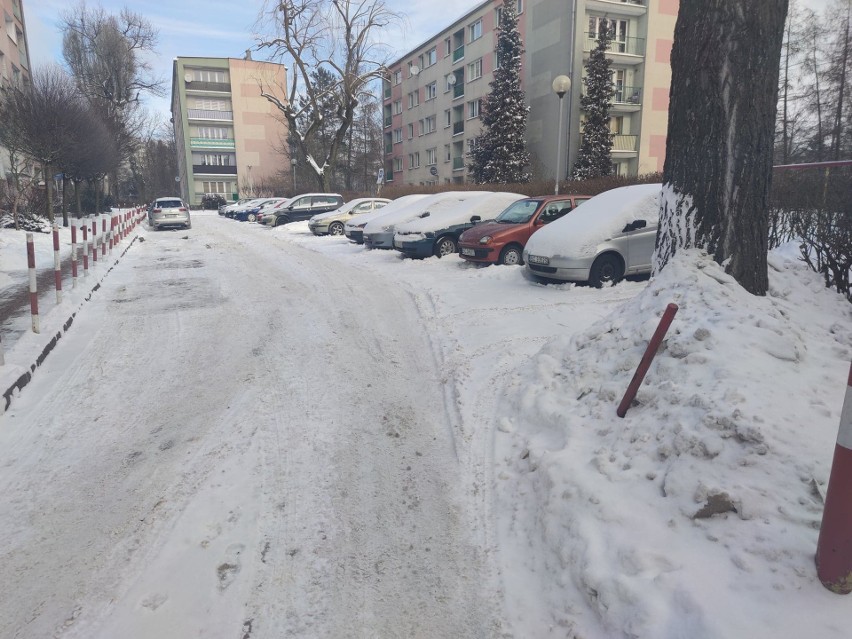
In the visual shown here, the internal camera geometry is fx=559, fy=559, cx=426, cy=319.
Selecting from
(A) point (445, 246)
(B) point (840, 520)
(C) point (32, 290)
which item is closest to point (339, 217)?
(A) point (445, 246)

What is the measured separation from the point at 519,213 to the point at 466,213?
70.3 inches

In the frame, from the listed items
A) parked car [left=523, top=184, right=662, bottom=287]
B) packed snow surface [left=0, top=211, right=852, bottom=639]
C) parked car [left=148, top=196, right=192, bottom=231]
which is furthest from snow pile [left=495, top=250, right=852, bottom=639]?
parked car [left=148, top=196, right=192, bottom=231]

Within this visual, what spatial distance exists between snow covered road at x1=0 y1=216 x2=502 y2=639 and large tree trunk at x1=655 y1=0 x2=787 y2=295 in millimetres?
2740

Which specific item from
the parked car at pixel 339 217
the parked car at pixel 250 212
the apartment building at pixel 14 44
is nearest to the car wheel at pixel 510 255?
the parked car at pixel 339 217

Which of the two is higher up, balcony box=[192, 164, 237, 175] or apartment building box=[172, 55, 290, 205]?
apartment building box=[172, 55, 290, 205]

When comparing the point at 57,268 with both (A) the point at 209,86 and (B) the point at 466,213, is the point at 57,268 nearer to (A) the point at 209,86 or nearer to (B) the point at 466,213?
(B) the point at 466,213

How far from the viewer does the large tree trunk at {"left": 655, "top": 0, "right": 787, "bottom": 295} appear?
14.2 feet

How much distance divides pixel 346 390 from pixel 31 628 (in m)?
3.01

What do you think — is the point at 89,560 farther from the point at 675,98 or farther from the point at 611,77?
the point at 611,77

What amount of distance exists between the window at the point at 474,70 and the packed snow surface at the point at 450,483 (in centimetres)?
3999

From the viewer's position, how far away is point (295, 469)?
3834 mm

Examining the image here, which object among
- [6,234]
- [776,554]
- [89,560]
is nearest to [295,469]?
[89,560]

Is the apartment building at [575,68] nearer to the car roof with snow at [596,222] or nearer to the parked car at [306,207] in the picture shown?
the parked car at [306,207]

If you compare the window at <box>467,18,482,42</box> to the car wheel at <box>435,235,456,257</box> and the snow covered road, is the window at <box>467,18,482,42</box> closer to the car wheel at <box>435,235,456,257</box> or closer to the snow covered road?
the car wheel at <box>435,235,456,257</box>
